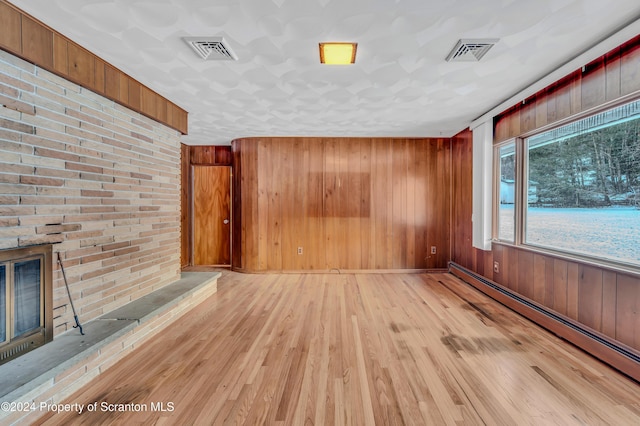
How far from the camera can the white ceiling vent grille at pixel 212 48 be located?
1.87m

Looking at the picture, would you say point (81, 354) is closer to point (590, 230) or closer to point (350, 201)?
point (350, 201)

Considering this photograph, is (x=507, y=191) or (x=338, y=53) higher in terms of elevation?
(x=338, y=53)

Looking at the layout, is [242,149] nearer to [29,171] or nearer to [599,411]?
[29,171]

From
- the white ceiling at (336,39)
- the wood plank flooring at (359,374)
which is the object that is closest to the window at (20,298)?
the wood plank flooring at (359,374)

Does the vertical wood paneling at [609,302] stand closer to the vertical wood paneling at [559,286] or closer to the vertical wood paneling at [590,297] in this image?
the vertical wood paneling at [590,297]

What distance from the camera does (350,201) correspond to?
4637mm

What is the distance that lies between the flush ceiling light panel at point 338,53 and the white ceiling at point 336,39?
0.07 m

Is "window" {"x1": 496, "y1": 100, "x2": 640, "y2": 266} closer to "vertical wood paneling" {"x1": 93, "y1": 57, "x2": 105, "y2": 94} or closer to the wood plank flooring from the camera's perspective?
the wood plank flooring

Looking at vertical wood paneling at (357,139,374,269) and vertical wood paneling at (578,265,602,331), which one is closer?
vertical wood paneling at (578,265,602,331)

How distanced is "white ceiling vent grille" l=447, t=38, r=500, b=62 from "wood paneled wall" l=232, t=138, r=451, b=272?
8.29 ft

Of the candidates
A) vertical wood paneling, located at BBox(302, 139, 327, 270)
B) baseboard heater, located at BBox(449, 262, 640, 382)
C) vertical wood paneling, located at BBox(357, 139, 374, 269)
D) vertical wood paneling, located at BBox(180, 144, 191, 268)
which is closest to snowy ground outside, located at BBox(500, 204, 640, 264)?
baseboard heater, located at BBox(449, 262, 640, 382)

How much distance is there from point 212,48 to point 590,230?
356cm

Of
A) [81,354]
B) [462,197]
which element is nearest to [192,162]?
[81,354]

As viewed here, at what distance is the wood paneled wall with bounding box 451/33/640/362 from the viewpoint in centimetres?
188
